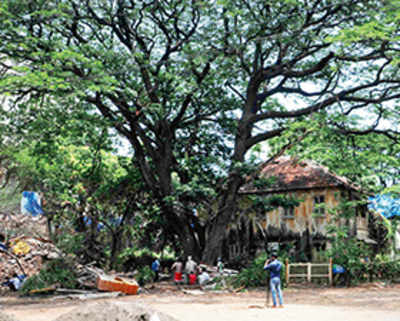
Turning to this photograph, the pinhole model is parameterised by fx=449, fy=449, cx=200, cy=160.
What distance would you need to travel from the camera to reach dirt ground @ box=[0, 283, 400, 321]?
1018 centimetres

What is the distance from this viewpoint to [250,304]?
1298 cm

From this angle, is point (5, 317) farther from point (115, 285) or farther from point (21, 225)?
point (21, 225)

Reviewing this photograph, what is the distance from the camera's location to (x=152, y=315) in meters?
6.50

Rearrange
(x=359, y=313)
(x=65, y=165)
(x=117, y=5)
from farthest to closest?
(x=65, y=165) < (x=117, y=5) < (x=359, y=313)

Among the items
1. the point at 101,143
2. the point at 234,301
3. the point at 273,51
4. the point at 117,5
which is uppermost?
the point at 117,5

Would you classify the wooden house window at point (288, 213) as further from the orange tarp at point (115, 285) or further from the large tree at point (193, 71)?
the orange tarp at point (115, 285)

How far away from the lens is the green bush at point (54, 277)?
663 inches

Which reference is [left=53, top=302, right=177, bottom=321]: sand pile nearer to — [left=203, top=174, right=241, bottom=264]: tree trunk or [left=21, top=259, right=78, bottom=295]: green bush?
[left=21, top=259, right=78, bottom=295]: green bush

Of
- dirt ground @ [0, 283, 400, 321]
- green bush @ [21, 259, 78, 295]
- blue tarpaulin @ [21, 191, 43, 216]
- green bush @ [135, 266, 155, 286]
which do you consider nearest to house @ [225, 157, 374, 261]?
green bush @ [135, 266, 155, 286]

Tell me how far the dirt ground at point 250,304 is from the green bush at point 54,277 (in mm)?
1129

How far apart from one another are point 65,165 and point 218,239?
→ 8.60 metres

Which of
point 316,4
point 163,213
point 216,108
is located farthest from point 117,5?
point 163,213

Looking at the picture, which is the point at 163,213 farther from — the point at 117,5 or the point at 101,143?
the point at 117,5

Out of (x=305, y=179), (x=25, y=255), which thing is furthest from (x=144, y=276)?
(x=305, y=179)
